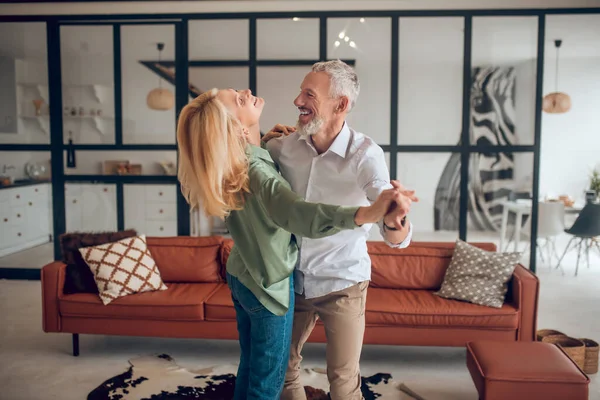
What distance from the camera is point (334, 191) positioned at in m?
1.87

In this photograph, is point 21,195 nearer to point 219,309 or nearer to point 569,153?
point 219,309

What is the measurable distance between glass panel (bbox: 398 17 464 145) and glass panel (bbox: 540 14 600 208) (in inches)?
35.6

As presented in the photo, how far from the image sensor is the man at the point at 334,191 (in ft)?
6.13

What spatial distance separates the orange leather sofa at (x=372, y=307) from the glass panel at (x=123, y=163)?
1.68 m

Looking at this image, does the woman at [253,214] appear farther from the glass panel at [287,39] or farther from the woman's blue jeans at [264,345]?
the glass panel at [287,39]

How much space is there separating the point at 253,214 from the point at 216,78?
381 centimetres

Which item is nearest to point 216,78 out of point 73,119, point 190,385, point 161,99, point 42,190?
point 161,99

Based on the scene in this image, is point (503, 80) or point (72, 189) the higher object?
point (503, 80)

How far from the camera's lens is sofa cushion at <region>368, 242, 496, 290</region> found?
3627 millimetres

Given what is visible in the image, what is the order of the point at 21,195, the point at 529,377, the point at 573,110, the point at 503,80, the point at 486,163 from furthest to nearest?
the point at 573,110
the point at 21,195
the point at 486,163
the point at 503,80
the point at 529,377

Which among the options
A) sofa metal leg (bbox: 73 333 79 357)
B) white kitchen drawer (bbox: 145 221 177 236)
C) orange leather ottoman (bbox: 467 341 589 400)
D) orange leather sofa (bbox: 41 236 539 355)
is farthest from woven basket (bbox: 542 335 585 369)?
white kitchen drawer (bbox: 145 221 177 236)

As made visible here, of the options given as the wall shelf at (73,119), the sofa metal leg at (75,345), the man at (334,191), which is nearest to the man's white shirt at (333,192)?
the man at (334,191)

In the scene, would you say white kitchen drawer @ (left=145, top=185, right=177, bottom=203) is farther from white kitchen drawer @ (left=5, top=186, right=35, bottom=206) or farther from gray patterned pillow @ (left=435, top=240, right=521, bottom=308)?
gray patterned pillow @ (left=435, top=240, right=521, bottom=308)

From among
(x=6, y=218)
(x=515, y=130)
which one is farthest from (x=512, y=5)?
(x=6, y=218)
